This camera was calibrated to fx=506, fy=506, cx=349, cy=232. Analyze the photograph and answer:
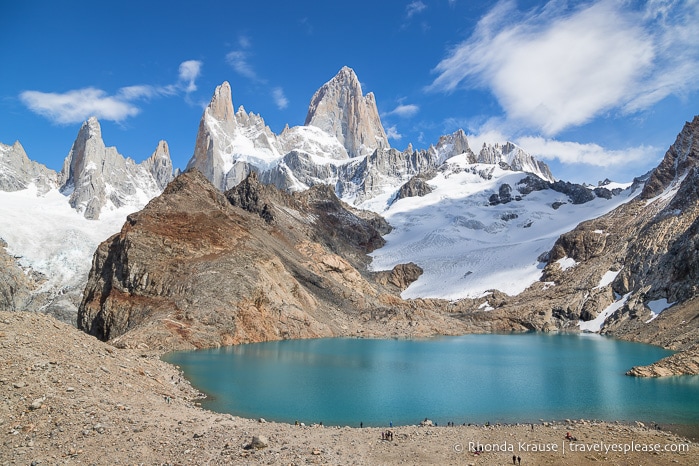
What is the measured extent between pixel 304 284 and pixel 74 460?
2614 inches

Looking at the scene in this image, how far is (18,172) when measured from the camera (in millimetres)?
191625

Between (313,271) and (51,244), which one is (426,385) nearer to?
(313,271)

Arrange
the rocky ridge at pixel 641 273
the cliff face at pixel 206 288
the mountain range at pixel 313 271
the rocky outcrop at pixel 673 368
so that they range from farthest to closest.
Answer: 1. the rocky ridge at pixel 641 273
2. the mountain range at pixel 313 271
3. the cliff face at pixel 206 288
4. the rocky outcrop at pixel 673 368

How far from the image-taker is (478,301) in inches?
4680

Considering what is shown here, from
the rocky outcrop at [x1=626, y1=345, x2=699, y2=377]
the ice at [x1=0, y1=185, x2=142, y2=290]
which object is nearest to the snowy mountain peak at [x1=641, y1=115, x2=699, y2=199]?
the rocky outcrop at [x1=626, y1=345, x2=699, y2=377]

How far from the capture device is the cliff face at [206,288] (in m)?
57.5

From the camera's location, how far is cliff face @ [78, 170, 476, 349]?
57.5 metres

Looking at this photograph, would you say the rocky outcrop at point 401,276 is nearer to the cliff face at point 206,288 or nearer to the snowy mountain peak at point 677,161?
the cliff face at point 206,288

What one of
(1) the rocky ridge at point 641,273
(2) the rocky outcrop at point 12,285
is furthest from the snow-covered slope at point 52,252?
(1) the rocky ridge at point 641,273

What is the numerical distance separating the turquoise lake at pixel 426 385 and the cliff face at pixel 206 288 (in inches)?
216

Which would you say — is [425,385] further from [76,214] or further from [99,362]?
[76,214]

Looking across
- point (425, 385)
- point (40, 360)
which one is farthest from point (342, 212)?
point (40, 360)

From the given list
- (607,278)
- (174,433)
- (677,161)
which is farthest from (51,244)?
(677,161)

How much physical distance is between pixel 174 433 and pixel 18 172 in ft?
694
